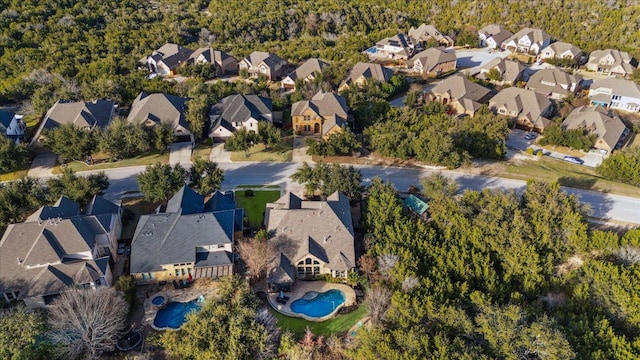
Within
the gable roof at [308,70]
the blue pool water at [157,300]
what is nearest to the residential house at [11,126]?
the blue pool water at [157,300]

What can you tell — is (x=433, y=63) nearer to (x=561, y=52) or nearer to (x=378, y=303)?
(x=561, y=52)

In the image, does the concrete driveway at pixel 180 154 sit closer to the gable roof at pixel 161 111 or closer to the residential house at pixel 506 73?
the gable roof at pixel 161 111

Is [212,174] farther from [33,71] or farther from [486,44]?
[486,44]

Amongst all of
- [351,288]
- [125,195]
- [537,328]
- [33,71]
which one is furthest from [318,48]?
[537,328]

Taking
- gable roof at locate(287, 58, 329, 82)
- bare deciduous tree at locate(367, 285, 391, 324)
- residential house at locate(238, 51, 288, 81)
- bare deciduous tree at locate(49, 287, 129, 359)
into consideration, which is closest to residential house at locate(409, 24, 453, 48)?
gable roof at locate(287, 58, 329, 82)

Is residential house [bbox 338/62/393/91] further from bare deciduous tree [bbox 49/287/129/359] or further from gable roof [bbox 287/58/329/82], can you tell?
bare deciduous tree [bbox 49/287/129/359]

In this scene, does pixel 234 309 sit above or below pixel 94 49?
below
